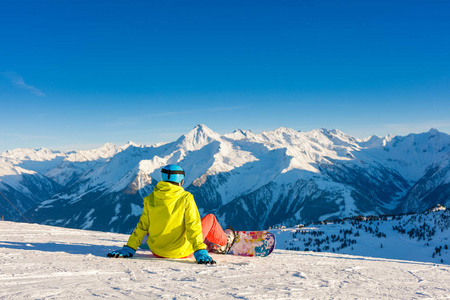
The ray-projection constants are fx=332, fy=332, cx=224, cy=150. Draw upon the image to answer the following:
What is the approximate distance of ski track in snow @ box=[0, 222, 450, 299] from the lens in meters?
6.02

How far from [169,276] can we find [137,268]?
1.19 metres

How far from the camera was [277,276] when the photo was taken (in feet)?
25.9

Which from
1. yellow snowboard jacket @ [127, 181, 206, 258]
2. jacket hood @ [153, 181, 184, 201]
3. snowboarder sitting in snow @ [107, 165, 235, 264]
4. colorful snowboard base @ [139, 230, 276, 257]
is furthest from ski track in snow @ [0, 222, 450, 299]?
colorful snowboard base @ [139, 230, 276, 257]

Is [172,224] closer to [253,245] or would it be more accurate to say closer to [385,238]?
[253,245]

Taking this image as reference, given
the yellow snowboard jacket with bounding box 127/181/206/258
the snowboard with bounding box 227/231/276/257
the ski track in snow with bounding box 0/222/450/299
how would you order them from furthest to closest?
1. the snowboard with bounding box 227/231/276/257
2. the yellow snowboard jacket with bounding box 127/181/206/258
3. the ski track in snow with bounding box 0/222/450/299

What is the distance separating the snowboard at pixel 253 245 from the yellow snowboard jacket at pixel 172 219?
2.78 metres

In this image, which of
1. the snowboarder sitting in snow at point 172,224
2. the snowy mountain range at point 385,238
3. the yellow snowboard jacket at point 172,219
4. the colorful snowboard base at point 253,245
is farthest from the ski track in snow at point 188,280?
the snowy mountain range at point 385,238

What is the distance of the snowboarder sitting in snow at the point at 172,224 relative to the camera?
352 inches

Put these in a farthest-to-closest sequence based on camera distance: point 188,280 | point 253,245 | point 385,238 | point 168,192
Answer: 1. point 385,238
2. point 253,245
3. point 168,192
4. point 188,280

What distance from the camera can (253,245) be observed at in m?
11.8

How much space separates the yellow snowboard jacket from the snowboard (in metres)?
2.78

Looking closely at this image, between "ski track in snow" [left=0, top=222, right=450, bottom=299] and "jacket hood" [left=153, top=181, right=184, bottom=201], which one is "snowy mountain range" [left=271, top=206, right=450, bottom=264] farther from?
"jacket hood" [left=153, top=181, right=184, bottom=201]

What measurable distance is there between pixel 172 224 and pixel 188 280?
2.28 meters

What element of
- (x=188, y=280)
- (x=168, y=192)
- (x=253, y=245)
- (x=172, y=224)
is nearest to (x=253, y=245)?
(x=253, y=245)
